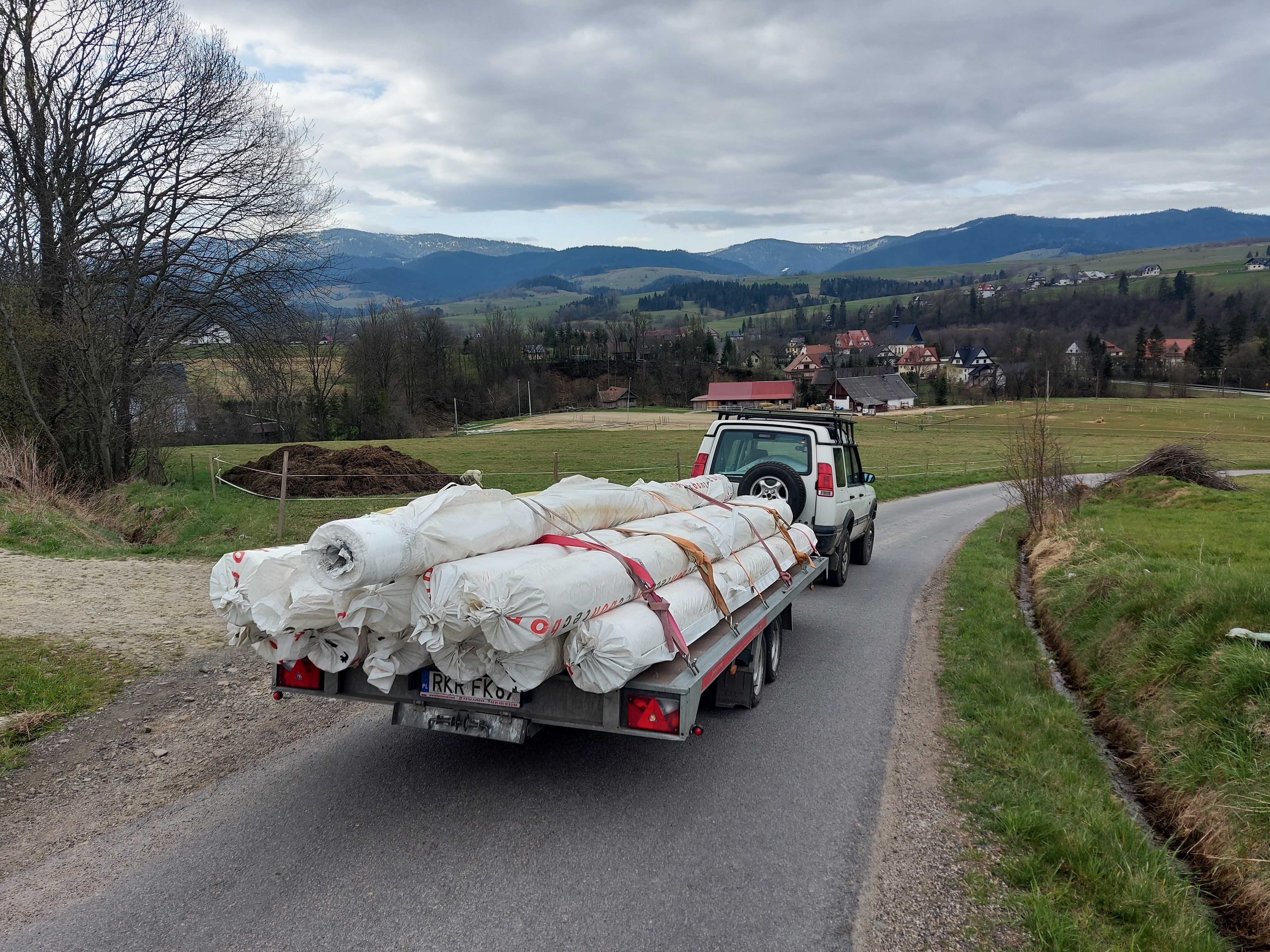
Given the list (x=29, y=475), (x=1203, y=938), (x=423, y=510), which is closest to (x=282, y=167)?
(x=29, y=475)

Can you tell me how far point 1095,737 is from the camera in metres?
6.73

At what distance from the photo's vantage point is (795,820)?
4.61 m

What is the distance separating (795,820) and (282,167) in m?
20.7

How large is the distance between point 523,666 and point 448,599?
0.56 metres

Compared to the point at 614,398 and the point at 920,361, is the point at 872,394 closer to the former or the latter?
the point at 614,398

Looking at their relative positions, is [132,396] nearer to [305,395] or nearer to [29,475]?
[29,475]

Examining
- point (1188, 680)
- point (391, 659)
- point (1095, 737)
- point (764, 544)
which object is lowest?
point (1095, 737)

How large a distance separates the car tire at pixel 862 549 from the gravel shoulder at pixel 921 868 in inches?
280

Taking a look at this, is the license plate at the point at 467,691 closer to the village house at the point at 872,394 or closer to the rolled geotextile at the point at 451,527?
the rolled geotextile at the point at 451,527

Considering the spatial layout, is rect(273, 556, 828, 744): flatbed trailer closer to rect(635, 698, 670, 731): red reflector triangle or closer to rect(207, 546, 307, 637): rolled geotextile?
rect(635, 698, 670, 731): red reflector triangle

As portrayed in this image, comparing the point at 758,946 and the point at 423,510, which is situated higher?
the point at 423,510

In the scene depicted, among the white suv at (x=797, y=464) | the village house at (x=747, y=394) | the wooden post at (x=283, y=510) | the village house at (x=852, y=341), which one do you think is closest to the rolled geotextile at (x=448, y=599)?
Result: the white suv at (x=797, y=464)

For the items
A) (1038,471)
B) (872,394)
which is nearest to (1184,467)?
(1038,471)

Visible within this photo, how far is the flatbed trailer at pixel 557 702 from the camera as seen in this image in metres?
4.27
